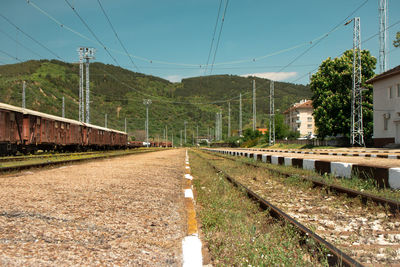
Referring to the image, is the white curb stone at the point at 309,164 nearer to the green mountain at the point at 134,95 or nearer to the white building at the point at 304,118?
the green mountain at the point at 134,95

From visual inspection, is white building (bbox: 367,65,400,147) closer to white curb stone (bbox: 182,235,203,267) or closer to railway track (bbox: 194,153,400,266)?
railway track (bbox: 194,153,400,266)

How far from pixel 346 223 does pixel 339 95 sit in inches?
1536

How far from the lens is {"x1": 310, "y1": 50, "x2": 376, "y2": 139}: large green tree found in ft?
124

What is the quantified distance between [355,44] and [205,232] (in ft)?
102

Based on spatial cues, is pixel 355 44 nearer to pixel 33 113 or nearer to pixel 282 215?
pixel 33 113

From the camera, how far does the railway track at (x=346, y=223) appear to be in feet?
8.76

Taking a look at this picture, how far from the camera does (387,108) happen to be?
32000 mm

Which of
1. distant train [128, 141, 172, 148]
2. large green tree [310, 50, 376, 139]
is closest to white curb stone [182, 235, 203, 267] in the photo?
large green tree [310, 50, 376, 139]

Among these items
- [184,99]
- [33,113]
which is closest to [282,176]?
[33,113]

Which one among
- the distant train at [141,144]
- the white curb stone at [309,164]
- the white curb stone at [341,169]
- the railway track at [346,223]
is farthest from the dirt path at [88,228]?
the distant train at [141,144]

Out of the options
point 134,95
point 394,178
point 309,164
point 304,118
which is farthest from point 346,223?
point 134,95

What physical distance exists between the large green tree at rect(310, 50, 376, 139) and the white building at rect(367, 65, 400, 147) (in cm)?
348

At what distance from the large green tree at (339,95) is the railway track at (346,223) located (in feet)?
A: 116

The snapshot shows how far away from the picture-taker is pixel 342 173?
26.6 ft
